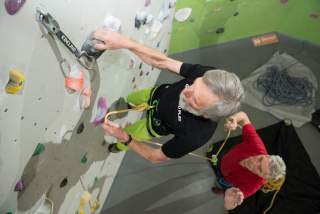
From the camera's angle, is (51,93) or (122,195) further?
(122,195)

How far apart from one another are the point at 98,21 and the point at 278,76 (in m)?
2.67

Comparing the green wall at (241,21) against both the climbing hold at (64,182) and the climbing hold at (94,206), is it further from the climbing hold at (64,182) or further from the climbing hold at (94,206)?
the climbing hold at (64,182)

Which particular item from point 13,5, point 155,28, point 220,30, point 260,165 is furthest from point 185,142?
point 220,30

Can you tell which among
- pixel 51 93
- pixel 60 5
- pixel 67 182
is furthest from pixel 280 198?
pixel 60 5

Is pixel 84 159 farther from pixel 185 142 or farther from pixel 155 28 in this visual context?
pixel 155 28

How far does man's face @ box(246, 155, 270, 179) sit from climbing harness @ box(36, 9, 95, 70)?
1.23 meters

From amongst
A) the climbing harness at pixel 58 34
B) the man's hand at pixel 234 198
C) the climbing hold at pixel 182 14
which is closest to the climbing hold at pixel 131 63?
the climbing harness at pixel 58 34

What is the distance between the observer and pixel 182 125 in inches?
70.8

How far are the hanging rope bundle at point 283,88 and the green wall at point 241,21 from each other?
21.0 inches

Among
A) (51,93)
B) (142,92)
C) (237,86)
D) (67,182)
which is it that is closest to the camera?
(51,93)

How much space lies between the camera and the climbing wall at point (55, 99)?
3.42ft

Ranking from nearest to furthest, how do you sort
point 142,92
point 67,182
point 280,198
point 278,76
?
point 67,182, point 142,92, point 280,198, point 278,76

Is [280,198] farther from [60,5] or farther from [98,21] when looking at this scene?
[60,5]

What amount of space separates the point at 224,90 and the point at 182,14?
1.60 metres
